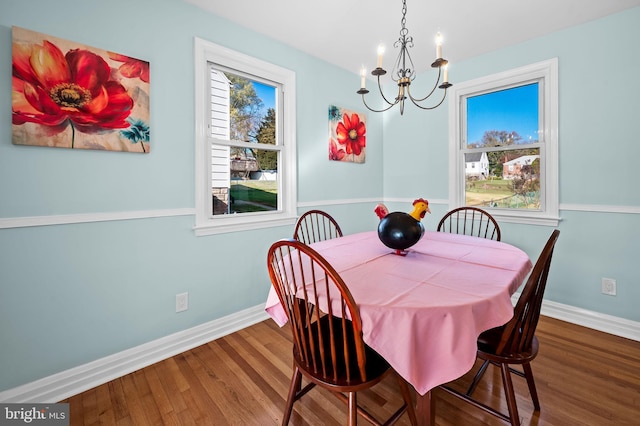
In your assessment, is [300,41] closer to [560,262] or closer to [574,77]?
[574,77]

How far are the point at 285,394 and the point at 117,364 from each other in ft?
3.57

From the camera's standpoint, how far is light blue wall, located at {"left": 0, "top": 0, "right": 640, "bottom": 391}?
1557 mm

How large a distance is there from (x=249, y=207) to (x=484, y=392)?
213 centimetres

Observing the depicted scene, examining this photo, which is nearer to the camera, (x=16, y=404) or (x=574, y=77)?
(x=16, y=404)

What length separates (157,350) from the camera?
1967 millimetres

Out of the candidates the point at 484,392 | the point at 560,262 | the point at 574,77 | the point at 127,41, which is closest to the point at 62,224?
the point at 127,41

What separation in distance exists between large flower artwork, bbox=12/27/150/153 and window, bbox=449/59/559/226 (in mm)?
2966

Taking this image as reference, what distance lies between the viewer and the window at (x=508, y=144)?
2.60m

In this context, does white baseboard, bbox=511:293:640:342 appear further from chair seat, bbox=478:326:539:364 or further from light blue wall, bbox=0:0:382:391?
light blue wall, bbox=0:0:382:391

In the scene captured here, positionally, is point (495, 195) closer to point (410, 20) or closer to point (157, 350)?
point (410, 20)

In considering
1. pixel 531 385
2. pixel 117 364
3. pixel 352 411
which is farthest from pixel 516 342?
pixel 117 364

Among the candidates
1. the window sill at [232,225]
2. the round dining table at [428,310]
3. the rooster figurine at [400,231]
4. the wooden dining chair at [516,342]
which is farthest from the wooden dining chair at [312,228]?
the wooden dining chair at [516,342]

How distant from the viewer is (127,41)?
1.83 meters

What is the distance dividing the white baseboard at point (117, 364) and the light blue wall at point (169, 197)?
0.14 ft
